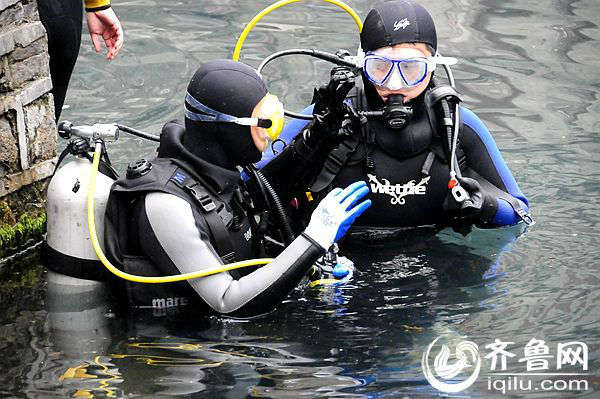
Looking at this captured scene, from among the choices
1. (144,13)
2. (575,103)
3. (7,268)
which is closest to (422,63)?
(7,268)

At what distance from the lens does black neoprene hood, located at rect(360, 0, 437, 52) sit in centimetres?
473

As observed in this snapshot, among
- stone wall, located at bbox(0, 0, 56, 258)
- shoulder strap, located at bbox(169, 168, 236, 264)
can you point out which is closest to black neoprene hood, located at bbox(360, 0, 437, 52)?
shoulder strap, located at bbox(169, 168, 236, 264)

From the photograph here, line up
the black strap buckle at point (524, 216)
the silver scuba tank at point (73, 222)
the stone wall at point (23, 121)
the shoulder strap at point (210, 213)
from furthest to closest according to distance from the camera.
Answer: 1. the black strap buckle at point (524, 216)
2. the stone wall at point (23, 121)
3. the silver scuba tank at point (73, 222)
4. the shoulder strap at point (210, 213)

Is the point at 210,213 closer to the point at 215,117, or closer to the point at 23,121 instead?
the point at 215,117

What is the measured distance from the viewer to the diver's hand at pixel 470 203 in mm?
4641

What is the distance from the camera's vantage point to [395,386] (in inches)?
147

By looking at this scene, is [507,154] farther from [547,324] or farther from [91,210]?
[91,210]

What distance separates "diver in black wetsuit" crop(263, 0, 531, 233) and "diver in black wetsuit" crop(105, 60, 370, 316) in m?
0.52

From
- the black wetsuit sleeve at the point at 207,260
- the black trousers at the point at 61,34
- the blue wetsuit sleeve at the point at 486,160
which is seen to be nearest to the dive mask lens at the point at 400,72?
the blue wetsuit sleeve at the point at 486,160

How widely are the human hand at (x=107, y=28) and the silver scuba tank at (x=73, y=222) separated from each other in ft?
3.60

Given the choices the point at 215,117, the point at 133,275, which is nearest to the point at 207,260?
the point at 133,275

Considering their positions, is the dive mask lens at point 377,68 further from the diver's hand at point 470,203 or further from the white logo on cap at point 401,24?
the diver's hand at point 470,203

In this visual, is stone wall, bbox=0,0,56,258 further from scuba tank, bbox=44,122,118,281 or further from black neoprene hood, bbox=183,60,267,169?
black neoprene hood, bbox=183,60,267,169

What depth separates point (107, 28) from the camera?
5.21 metres
